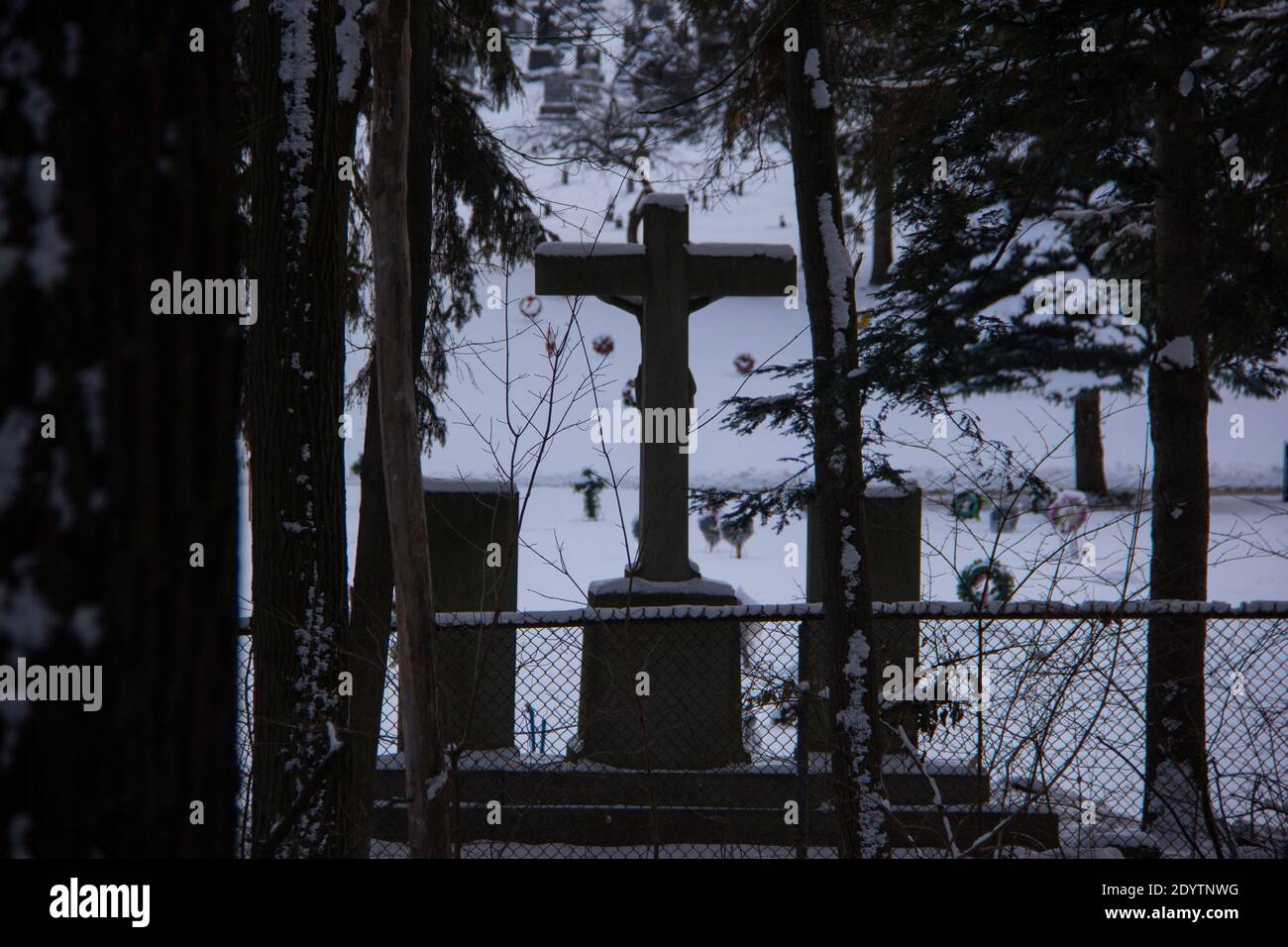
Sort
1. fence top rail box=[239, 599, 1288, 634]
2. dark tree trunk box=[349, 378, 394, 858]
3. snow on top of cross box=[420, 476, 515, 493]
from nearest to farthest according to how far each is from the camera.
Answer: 1. fence top rail box=[239, 599, 1288, 634]
2. dark tree trunk box=[349, 378, 394, 858]
3. snow on top of cross box=[420, 476, 515, 493]

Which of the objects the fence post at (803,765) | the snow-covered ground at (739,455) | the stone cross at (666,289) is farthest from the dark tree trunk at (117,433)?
the stone cross at (666,289)

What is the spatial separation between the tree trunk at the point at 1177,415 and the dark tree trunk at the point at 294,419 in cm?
467

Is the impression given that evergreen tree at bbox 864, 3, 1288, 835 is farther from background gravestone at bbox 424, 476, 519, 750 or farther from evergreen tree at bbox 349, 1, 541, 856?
background gravestone at bbox 424, 476, 519, 750

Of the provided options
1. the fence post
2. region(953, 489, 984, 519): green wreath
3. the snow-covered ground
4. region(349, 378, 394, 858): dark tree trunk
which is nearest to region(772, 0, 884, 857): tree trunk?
the fence post

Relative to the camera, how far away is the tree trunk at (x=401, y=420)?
3998mm

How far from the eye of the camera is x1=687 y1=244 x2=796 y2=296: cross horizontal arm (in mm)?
7086

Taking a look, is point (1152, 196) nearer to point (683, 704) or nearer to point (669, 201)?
point (669, 201)

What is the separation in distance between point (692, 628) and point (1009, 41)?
12.7ft

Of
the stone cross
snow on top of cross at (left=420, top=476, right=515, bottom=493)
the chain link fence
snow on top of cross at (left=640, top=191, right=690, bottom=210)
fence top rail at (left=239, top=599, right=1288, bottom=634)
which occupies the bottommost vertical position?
the chain link fence

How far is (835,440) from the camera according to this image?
510cm

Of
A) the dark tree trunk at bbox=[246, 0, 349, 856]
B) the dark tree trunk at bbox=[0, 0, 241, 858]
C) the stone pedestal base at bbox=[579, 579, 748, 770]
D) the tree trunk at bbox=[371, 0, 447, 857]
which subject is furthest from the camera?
the stone pedestal base at bbox=[579, 579, 748, 770]

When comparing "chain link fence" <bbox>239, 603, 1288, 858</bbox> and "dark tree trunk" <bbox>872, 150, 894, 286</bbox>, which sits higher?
"dark tree trunk" <bbox>872, 150, 894, 286</bbox>

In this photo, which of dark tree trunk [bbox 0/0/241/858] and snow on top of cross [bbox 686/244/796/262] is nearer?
dark tree trunk [bbox 0/0/241/858]
